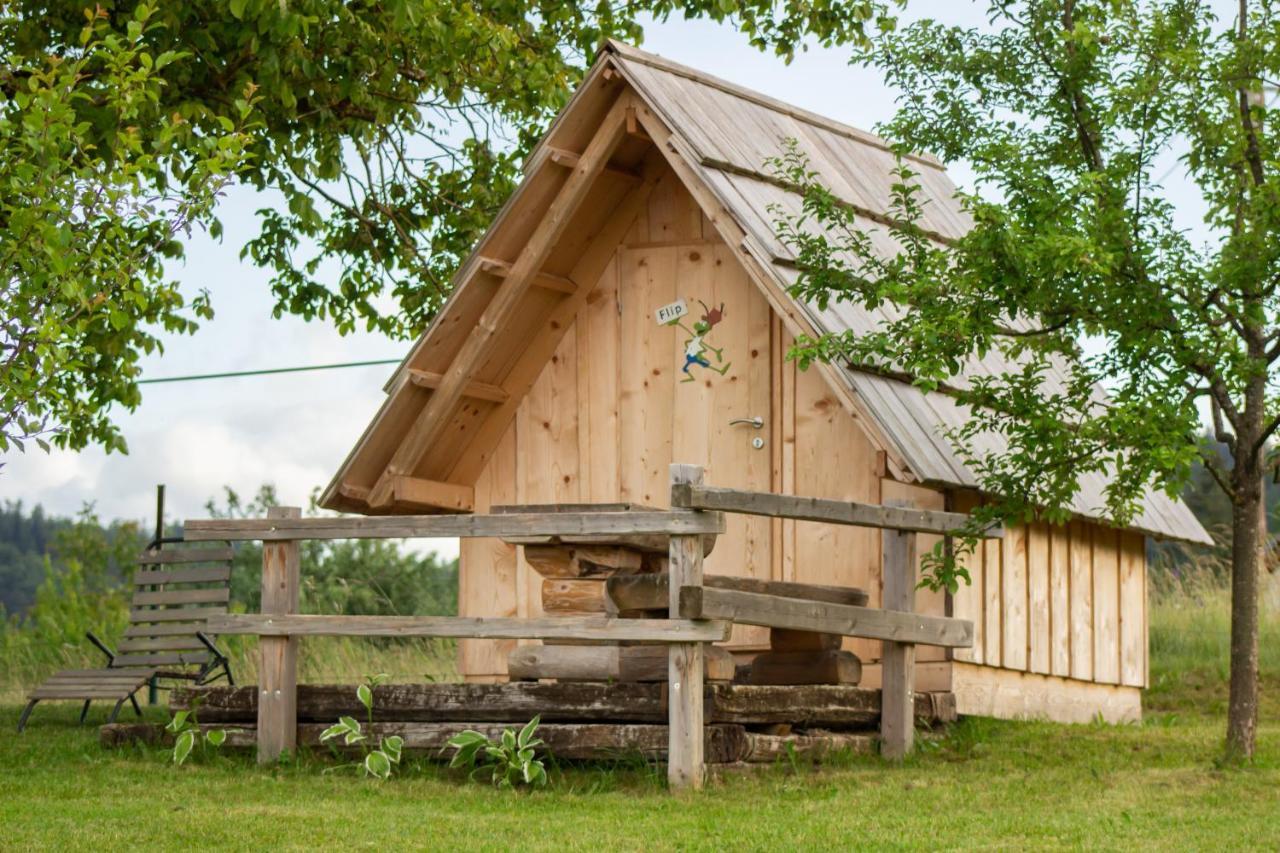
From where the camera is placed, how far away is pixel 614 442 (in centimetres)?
1316

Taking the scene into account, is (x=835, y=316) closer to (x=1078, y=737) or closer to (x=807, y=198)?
(x=807, y=198)

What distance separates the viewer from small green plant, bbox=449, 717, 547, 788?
973 centimetres

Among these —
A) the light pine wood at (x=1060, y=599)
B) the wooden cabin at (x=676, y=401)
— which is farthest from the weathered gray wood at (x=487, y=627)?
the light pine wood at (x=1060, y=599)

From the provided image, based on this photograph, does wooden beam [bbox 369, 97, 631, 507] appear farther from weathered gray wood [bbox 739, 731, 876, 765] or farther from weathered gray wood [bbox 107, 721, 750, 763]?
weathered gray wood [bbox 739, 731, 876, 765]

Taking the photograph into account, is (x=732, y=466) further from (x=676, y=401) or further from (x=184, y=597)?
(x=184, y=597)

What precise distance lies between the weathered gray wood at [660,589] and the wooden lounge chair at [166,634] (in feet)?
14.9

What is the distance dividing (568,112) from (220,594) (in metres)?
5.01

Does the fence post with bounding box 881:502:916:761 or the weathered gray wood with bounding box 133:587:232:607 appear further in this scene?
the weathered gray wood with bounding box 133:587:232:607

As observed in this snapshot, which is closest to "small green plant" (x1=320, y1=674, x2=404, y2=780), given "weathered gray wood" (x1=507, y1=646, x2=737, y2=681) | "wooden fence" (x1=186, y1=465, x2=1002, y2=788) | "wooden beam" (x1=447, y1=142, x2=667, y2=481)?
"wooden fence" (x1=186, y1=465, x2=1002, y2=788)

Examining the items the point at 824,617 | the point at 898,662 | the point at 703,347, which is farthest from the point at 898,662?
the point at 703,347

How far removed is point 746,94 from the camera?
14.6m

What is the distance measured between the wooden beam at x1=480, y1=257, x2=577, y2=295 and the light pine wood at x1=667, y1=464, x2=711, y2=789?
3.60 meters

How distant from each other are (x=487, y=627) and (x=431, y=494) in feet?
11.7

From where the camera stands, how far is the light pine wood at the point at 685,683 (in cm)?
949
